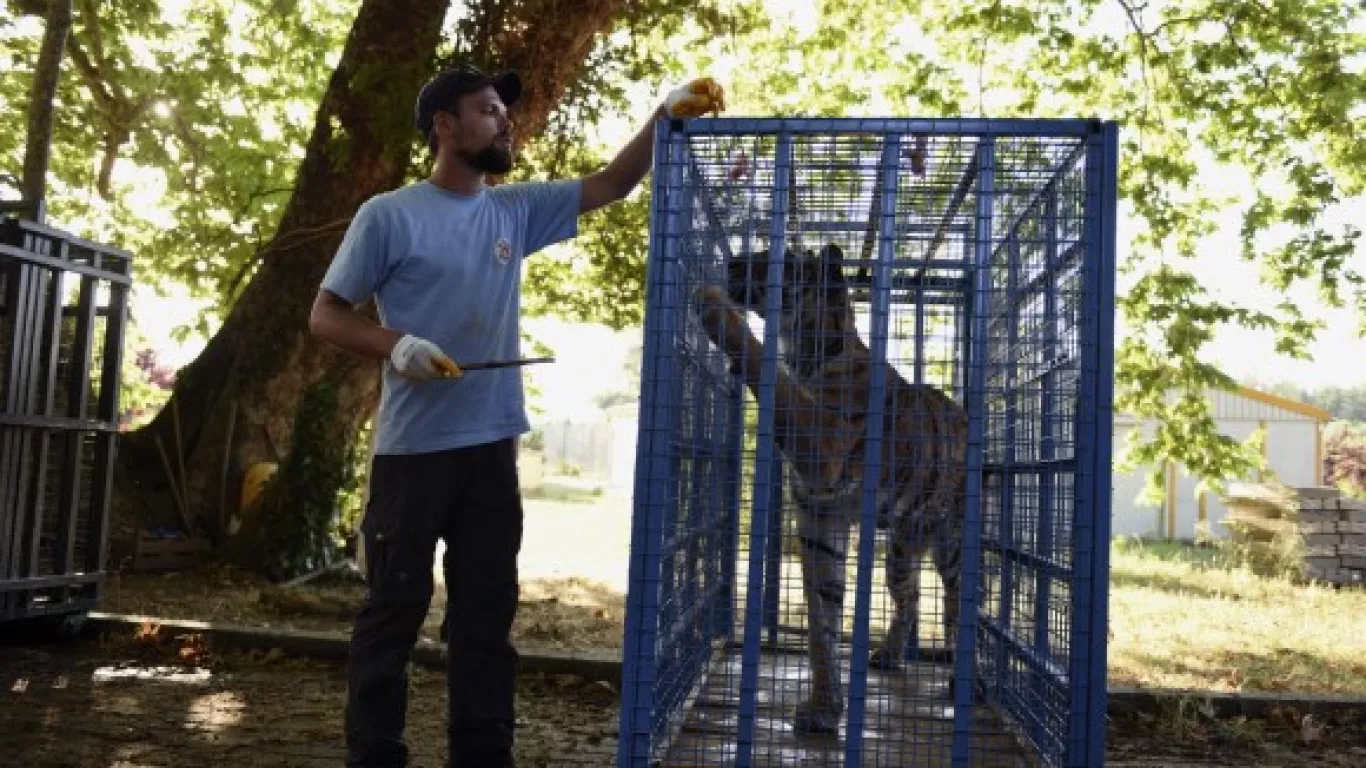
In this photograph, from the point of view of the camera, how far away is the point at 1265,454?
23500 millimetres

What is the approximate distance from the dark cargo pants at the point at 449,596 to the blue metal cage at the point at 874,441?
0.49 meters

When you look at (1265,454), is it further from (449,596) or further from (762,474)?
(449,596)

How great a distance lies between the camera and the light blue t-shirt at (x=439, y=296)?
3.64m

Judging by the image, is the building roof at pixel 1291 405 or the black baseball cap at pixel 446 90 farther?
the building roof at pixel 1291 405

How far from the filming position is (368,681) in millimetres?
3553

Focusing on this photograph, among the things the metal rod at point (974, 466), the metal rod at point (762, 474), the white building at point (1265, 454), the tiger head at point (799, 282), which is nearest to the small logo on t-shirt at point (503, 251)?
the tiger head at point (799, 282)

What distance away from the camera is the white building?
2369 centimetres

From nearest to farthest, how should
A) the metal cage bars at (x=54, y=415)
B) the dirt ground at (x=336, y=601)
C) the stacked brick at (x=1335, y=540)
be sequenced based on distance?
the metal cage bars at (x=54, y=415), the dirt ground at (x=336, y=601), the stacked brick at (x=1335, y=540)

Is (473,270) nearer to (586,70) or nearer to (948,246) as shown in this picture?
(948,246)

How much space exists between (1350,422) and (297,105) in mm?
29505

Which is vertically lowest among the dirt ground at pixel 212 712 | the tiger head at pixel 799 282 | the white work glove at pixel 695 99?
the dirt ground at pixel 212 712

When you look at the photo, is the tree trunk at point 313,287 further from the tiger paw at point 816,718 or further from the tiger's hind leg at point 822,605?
the tiger paw at point 816,718

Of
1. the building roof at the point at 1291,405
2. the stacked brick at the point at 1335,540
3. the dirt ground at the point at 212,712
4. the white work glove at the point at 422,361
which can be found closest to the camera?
the white work glove at the point at 422,361

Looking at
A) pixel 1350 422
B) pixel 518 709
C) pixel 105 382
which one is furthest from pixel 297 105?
pixel 1350 422
